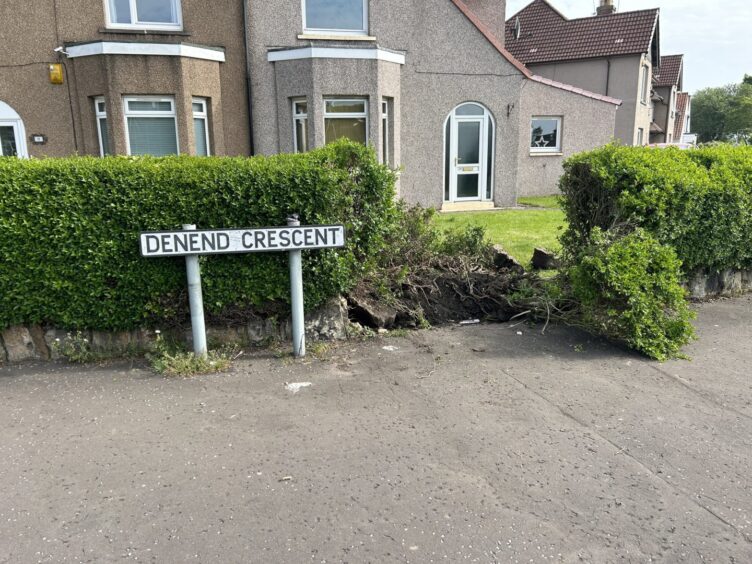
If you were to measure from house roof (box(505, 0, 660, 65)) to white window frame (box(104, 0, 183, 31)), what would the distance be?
66.2 ft

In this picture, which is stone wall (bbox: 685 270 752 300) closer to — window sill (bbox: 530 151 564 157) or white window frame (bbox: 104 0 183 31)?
white window frame (bbox: 104 0 183 31)

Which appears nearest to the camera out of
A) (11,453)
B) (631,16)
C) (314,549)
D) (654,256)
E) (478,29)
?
(314,549)

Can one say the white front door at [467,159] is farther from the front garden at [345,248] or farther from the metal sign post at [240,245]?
the metal sign post at [240,245]

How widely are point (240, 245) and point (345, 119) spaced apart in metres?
8.46

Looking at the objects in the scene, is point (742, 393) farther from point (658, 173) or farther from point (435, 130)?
point (435, 130)

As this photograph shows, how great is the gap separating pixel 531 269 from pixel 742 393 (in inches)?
131

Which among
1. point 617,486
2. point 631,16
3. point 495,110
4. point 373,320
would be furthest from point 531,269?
point 631,16

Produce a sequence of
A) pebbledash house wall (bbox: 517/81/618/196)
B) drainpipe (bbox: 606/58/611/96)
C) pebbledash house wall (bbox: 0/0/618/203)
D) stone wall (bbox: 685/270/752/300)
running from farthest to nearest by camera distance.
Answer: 1. drainpipe (bbox: 606/58/611/96)
2. pebbledash house wall (bbox: 517/81/618/196)
3. pebbledash house wall (bbox: 0/0/618/203)
4. stone wall (bbox: 685/270/752/300)

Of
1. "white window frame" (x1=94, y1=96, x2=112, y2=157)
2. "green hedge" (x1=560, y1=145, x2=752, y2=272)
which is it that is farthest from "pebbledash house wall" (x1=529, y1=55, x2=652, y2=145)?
"white window frame" (x1=94, y1=96, x2=112, y2=157)

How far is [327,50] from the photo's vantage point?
12.3 metres

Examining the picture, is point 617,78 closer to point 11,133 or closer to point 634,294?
point 11,133

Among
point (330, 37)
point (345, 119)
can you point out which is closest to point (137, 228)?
point (345, 119)

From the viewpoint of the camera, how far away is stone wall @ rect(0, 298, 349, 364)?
213 inches

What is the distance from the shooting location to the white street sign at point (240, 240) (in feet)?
16.6
